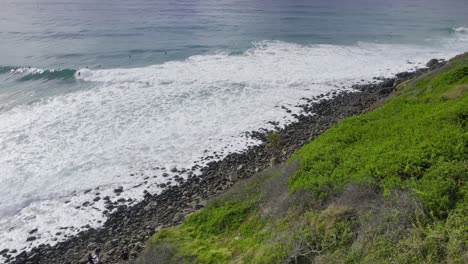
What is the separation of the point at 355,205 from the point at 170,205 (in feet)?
24.9

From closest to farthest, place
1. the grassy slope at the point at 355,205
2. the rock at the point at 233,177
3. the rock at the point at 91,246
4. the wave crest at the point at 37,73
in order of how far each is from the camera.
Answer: the grassy slope at the point at 355,205 < the rock at the point at 91,246 < the rock at the point at 233,177 < the wave crest at the point at 37,73

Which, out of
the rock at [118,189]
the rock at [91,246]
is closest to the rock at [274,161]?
the rock at [118,189]

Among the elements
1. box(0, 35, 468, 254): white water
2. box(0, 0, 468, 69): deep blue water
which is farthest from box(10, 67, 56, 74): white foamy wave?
box(0, 35, 468, 254): white water

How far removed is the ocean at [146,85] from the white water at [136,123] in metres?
Result: 0.07

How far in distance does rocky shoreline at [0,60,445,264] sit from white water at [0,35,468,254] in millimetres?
711

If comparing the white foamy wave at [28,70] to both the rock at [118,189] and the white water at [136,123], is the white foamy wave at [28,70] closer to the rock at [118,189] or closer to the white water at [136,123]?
the white water at [136,123]

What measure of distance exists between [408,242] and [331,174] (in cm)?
337

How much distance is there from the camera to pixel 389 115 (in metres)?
13.0

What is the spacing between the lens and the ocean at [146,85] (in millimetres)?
14617

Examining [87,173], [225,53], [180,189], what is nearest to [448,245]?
[180,189]

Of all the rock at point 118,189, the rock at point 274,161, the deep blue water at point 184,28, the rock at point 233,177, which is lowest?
the rock at point 118,189

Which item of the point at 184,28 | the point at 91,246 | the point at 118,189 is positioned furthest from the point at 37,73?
the point at 91,246

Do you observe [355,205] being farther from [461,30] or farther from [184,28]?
[461,30]

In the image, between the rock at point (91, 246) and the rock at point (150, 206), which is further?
the rock at point (150, 206)
